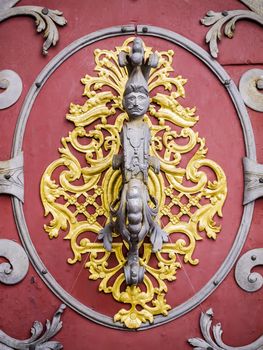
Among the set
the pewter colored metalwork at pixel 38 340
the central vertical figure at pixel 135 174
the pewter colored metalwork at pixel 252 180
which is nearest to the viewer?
the central vertical figure at pixel 135 174

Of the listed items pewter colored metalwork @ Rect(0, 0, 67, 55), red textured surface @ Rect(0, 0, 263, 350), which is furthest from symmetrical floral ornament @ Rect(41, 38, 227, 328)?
pewter colored metalwork @ Rect(0, 0, 67, 55)

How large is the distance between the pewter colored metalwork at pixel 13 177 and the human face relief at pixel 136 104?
1.23ft

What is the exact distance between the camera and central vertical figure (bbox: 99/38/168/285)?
261cm

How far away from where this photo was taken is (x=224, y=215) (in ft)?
9.35

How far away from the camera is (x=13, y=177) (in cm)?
280

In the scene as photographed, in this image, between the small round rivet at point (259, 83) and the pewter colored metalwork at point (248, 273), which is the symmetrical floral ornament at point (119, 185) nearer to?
the pewter colored metalwork at point (248, 273)

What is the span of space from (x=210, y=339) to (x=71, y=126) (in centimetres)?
75

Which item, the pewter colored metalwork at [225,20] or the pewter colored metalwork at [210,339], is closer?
the pewter colored metalwork at [210,339]

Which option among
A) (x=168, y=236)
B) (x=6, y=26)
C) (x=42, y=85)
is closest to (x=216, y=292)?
(x=168, y=236)

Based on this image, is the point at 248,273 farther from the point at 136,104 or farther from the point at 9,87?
the point at 9,87

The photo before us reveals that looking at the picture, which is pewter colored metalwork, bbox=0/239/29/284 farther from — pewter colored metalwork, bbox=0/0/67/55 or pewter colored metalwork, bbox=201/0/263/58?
pewter colored metalwork, bbox=201/0/263/58

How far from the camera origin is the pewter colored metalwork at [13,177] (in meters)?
2.79

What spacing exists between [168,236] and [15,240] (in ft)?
1.48

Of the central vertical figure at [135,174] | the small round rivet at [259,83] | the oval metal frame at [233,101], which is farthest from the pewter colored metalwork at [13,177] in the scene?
the small round rivet at [259,83]
